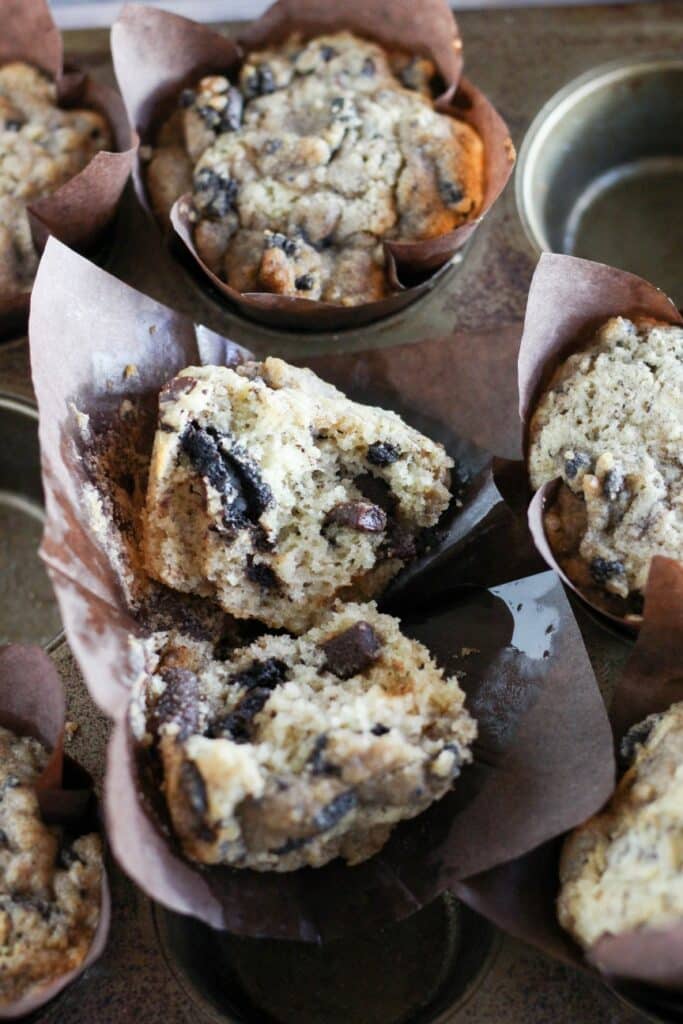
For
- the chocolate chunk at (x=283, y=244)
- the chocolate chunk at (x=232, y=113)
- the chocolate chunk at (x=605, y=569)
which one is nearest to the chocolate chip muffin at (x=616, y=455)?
the chocolate chunk at (x=605, y=569)

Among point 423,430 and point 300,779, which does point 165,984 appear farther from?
point 423,430

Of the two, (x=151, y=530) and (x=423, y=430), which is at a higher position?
(x=151, y=530)

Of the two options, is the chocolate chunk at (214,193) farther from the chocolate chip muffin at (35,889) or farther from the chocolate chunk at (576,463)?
the chocolate chip muffin at (35,889)

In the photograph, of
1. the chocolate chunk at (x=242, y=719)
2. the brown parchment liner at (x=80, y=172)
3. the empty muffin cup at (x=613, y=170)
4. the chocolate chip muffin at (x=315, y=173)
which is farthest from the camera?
the empty muffin cup at (x=613, y=170)

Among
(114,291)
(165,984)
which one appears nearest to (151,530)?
(114,291)

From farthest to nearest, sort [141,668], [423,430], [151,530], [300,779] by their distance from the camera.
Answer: [423,430]
[151,530]
[141,668]
[300,779]

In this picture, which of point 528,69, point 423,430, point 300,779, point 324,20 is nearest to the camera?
point 300,779

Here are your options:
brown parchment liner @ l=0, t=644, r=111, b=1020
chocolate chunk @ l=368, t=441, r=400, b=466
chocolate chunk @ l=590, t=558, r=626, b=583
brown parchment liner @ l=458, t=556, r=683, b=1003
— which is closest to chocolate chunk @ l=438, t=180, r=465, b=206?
chocolate chunk @ l=368, t=441, r=400, b=466

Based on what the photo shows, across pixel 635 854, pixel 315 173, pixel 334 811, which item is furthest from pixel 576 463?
pixel 315 173
